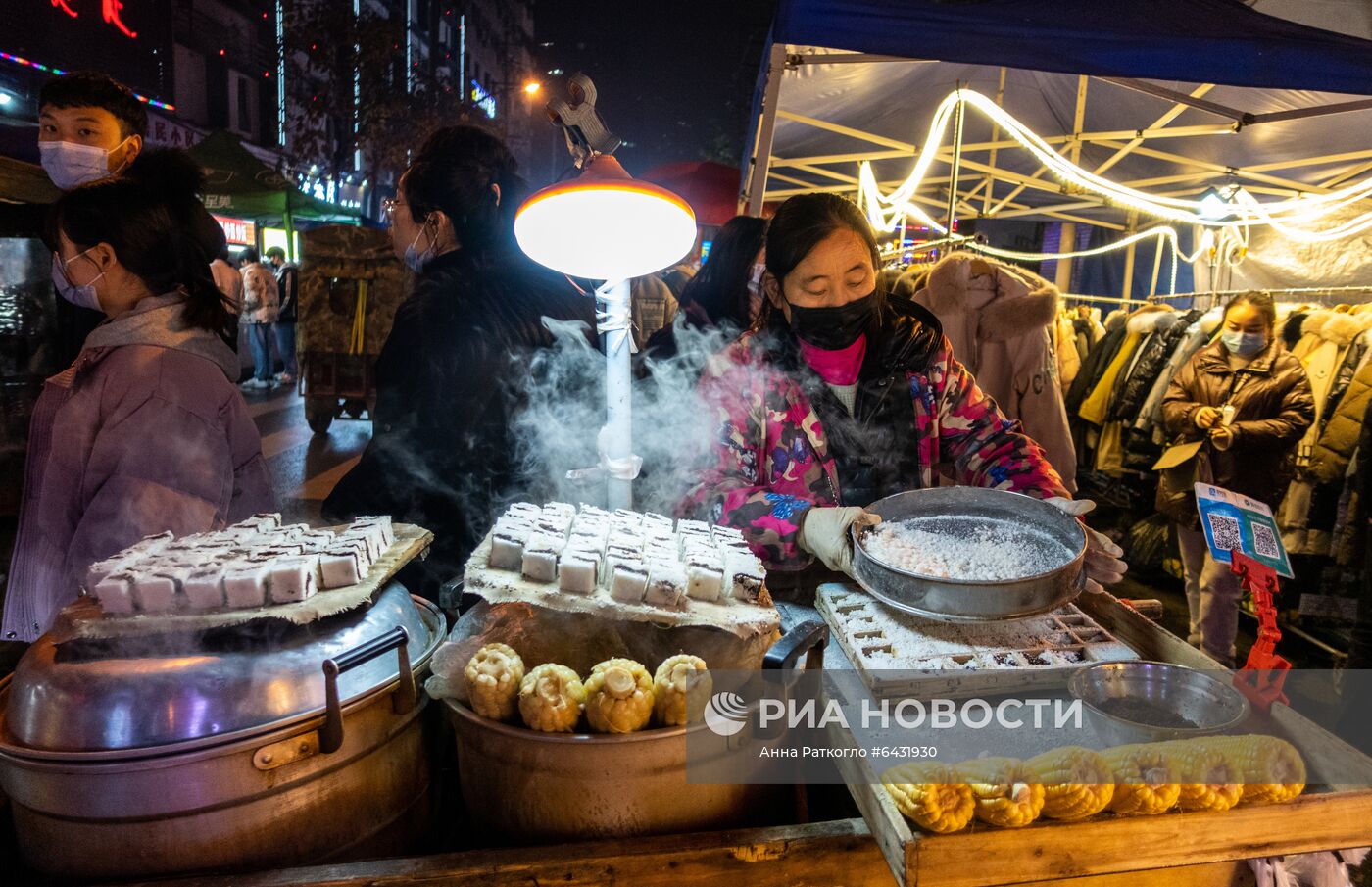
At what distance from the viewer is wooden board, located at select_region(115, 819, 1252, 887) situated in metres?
1.31

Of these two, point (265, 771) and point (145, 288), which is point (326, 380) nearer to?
point (145, 288)

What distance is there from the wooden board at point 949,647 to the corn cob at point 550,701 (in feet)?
2.14

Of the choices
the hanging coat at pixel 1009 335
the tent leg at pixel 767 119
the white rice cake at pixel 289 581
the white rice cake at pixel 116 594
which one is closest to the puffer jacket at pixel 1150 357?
the hanging coat at pixel 1009 335

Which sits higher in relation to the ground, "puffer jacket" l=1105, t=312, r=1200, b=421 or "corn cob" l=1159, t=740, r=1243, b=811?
"puffer jacket" l=1105, t=312, r=1200, b=421

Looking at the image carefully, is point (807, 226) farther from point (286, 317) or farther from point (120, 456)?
point (286, 317)

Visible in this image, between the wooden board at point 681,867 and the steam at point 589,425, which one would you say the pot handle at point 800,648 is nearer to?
the wooden board at point 681,867

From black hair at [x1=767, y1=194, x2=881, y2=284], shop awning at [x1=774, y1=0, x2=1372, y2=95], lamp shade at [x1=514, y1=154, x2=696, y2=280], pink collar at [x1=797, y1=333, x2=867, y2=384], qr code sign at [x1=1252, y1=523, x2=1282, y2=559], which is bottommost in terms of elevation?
qr code sign at [x1=1252, y1=523, x2=1282, y2=559]

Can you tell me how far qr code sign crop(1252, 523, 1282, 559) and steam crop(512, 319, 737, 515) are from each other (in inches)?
58.0

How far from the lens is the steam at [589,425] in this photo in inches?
102

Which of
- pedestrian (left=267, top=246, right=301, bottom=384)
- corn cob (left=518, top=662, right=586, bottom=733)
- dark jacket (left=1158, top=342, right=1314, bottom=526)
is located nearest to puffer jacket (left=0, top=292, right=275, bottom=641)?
corn cob (left=518, top=662, right=586, bottom=733)

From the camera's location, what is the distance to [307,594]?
1502 mm

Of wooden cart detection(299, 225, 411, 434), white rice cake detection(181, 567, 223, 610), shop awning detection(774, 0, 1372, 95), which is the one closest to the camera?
white rice cake detection(181, 567, 223, 610)

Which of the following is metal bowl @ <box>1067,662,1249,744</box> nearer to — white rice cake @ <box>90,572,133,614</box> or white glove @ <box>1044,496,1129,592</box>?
white glove @ <box>1044,496,1129,592</box>

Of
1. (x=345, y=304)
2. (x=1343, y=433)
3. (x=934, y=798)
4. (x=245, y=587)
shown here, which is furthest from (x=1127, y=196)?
(x=345, y=304)
